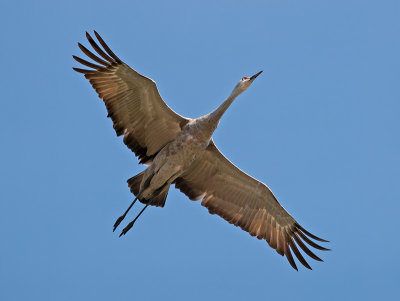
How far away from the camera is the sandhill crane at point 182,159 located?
14.0 metres

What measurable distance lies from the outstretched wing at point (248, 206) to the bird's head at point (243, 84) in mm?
1779

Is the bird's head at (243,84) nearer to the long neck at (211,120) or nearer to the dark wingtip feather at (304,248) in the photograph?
the long neck at (211,120)

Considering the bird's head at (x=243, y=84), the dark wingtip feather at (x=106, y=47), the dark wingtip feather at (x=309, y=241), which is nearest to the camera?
the dark wingtip feather at (x=106, y=47)

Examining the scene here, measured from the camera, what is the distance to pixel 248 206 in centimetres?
1556

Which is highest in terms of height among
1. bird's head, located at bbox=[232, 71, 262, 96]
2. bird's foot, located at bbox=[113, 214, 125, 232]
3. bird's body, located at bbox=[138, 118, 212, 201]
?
bird's head, located at bbox=[232, 71, 262, 96]

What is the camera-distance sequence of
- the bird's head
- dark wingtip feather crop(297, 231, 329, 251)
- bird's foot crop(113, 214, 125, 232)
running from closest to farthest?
1. the bird's head
2. bird's foot crop(113, 214, 125, 232)
3. dark wingtip feather crop(297, 231, 329, 251)

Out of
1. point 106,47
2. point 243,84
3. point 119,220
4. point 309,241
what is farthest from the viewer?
point 309,241

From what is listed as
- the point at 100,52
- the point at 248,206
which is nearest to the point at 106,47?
the point at 100,52

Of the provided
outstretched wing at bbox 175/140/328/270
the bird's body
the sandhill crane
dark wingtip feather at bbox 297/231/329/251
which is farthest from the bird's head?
dark wingtip feather at bbox 297/231/329/251

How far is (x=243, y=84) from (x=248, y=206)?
2.70 meters

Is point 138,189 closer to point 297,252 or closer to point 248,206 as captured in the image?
point 248,206

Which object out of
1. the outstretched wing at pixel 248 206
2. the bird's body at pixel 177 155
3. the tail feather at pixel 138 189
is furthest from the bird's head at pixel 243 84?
the tail feather at pixel 138 189

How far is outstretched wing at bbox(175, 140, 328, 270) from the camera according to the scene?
1533 cm

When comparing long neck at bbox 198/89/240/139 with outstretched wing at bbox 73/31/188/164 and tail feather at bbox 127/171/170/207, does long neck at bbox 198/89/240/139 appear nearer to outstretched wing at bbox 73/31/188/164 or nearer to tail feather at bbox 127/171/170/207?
outstretched wing at bbox 73/31/188/164
